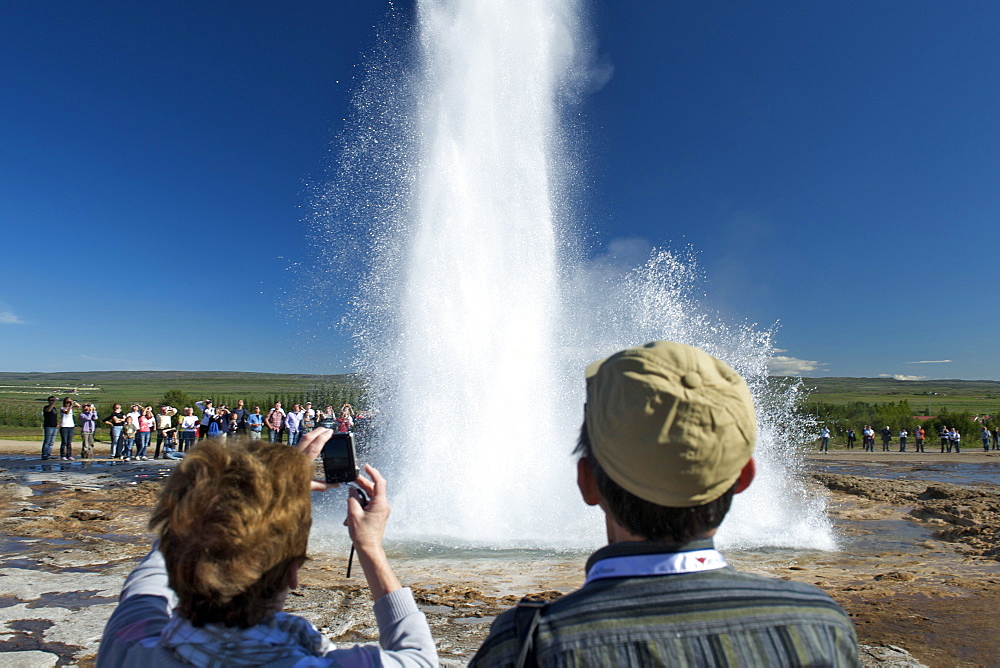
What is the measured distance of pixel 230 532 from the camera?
127 cm

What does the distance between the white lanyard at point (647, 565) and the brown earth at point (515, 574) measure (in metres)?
3.08

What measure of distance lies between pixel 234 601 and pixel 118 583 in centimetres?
530

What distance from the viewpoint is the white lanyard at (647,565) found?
1084 mm

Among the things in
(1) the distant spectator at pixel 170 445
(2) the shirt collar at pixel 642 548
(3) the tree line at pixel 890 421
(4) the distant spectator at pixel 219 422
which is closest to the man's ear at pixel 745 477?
(2) the shirt collar at pixel 642 548

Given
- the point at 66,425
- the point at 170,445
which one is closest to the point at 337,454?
the point at 66,425

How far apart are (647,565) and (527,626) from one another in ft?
0.76

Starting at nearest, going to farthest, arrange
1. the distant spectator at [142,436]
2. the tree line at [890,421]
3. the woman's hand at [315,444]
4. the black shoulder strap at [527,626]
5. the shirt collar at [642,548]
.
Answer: the black shoulder strap at [527,626] → the shirt collar at [642,548] → the woman's hand at [315,444] → the distant spectator at [142,436] → the tree line at [890,421]

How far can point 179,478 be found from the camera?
1346 millimetres

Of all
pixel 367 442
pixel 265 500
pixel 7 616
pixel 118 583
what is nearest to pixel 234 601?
pixel 265 500

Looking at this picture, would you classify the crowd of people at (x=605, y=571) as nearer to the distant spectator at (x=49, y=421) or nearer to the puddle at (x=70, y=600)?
the puddle at (x=70, y=600)

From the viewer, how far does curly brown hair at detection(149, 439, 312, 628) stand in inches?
49.6

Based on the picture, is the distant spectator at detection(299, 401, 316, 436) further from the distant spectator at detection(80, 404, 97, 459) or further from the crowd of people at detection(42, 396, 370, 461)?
the distant spectator at detection(80, 404, 97, 459)

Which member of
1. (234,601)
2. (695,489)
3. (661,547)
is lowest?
(234,601)

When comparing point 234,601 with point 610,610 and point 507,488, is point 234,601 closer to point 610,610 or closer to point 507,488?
point 610,610
